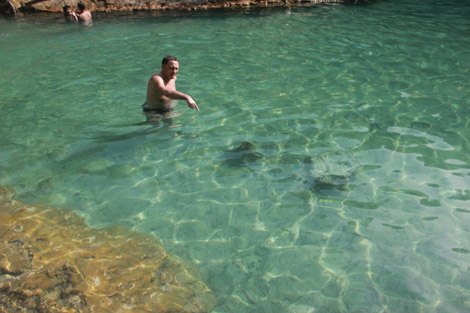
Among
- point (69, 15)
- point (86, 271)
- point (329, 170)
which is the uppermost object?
point (69, 15)

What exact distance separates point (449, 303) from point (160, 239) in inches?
108

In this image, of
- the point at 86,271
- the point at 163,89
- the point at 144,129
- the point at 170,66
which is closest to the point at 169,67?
the point at 170,66

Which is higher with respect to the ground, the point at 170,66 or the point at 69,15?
the point at 69,15

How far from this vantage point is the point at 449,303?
312 centimetres

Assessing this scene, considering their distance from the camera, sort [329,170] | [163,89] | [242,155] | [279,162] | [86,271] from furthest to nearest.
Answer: [163,89]
[242,155]
[279,162]
[329,170]
[86,271]

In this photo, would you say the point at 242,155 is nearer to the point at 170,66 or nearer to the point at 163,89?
the point at 163,89

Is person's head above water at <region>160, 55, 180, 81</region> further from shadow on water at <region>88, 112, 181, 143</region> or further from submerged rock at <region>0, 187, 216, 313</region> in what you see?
submerged rock at <region>0, 187, 216, 313</region>

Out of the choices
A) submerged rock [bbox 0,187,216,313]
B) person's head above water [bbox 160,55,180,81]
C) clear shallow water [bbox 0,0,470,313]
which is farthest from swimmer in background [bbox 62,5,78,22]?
submerged rock [bbox 0,187,216,313]

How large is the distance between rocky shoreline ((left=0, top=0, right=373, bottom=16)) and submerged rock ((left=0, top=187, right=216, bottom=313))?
1425cm

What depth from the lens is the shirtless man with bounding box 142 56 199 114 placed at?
5785mm

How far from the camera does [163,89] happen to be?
19.1 feet

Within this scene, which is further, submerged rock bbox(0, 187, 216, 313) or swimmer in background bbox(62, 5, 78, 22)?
swimmer in background bbox(62, 5, 78, 22)

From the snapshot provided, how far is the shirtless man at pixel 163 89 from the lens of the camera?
5.79m

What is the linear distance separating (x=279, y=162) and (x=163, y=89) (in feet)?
7.27
